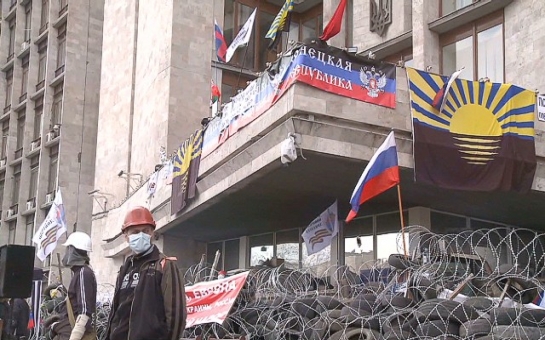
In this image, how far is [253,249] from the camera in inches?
1025

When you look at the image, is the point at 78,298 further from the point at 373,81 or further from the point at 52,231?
the point at 52,231

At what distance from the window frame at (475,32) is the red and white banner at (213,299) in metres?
12.2

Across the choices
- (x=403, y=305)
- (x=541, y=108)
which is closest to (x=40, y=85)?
(x=541, y=108)

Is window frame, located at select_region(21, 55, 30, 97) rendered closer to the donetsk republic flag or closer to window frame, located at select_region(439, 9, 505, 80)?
window frame, located at select_region(439, 9, 505, 80)

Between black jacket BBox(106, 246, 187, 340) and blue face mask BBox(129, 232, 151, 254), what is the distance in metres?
0.16

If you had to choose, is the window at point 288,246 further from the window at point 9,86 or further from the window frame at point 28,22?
the window at point 9,86

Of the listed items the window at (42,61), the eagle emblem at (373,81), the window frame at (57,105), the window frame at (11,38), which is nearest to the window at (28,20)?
the window frame at (11,38)

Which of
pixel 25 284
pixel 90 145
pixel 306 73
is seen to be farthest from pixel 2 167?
pixel 25 284

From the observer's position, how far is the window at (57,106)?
44844 mm

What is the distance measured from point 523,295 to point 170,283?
7.33 metres

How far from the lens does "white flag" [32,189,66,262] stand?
23.0 metres

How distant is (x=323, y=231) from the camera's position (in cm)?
1895

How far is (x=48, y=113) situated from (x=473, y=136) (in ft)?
111

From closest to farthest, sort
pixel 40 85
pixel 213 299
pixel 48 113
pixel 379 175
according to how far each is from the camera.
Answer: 1. pixel 213 299
2. pixel 379 175
3. pixel 48 113
4. pixel 40 85
